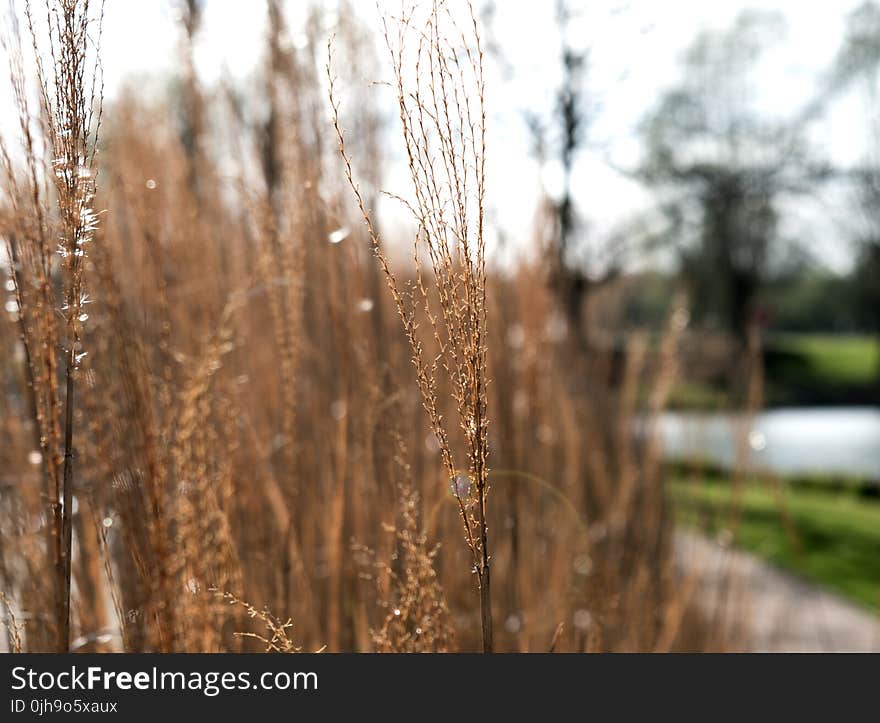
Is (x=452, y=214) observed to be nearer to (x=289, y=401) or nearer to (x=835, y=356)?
(x=289, y=401)

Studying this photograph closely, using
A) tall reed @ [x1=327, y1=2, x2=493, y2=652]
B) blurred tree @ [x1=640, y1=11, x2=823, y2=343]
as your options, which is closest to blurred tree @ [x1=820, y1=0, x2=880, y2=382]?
blurred tree @ [x1=640, y1=11, x2=823, y2=343]

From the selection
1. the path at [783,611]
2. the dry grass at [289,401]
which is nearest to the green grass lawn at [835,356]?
the path at [783,611]

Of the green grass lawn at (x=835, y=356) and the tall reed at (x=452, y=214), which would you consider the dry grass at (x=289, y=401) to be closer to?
the tall reed at (x=452, y=214)

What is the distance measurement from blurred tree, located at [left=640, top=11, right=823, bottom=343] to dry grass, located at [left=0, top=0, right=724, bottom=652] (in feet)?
45.5

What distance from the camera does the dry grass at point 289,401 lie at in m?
0.65

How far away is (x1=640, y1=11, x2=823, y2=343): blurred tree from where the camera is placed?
1633 centimetres

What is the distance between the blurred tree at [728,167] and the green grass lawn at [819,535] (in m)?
9.77

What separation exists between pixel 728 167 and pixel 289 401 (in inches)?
702

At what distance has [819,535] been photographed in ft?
16.3

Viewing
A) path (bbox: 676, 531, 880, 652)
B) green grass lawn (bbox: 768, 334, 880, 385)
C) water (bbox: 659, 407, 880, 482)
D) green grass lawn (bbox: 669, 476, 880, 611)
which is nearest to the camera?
path (bbox: 676, 531, 880, 652)

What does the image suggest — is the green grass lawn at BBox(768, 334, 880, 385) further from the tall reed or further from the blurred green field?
the tall reed

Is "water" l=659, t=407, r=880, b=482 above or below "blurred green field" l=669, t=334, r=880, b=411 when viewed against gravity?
below

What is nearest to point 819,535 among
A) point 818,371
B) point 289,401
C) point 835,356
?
point 289,401
